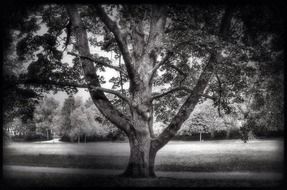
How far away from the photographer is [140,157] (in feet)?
34.6

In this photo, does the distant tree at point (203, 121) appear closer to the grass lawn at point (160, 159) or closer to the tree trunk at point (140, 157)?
the grass lawn at point (160, 159)

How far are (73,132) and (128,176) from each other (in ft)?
47.0

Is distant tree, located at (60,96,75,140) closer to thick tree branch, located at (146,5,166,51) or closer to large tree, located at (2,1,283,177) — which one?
large tree, located at (2,1,283,177)

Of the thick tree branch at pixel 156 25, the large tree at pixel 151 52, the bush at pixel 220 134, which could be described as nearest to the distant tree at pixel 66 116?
the large tree at pixel 151 52

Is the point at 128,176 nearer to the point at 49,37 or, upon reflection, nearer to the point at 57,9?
the point at 49,37

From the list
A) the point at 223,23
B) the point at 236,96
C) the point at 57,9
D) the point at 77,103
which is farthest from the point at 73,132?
the point at 223,23

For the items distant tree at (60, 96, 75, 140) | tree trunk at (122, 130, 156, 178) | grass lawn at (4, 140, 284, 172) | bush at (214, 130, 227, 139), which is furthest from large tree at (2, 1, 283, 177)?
bush at (214, 130, 227, 139)

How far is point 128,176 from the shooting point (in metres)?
10.5

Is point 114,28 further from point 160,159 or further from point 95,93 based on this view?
point 160,159

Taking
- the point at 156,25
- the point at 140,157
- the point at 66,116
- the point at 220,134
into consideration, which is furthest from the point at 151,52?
the point at 220,134

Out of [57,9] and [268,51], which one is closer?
[268,51]

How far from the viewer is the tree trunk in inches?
413

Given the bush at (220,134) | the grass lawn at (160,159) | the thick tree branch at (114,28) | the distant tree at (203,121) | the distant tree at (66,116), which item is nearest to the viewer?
the thick tree branch at (114,28)

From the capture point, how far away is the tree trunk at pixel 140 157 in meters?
10.5
